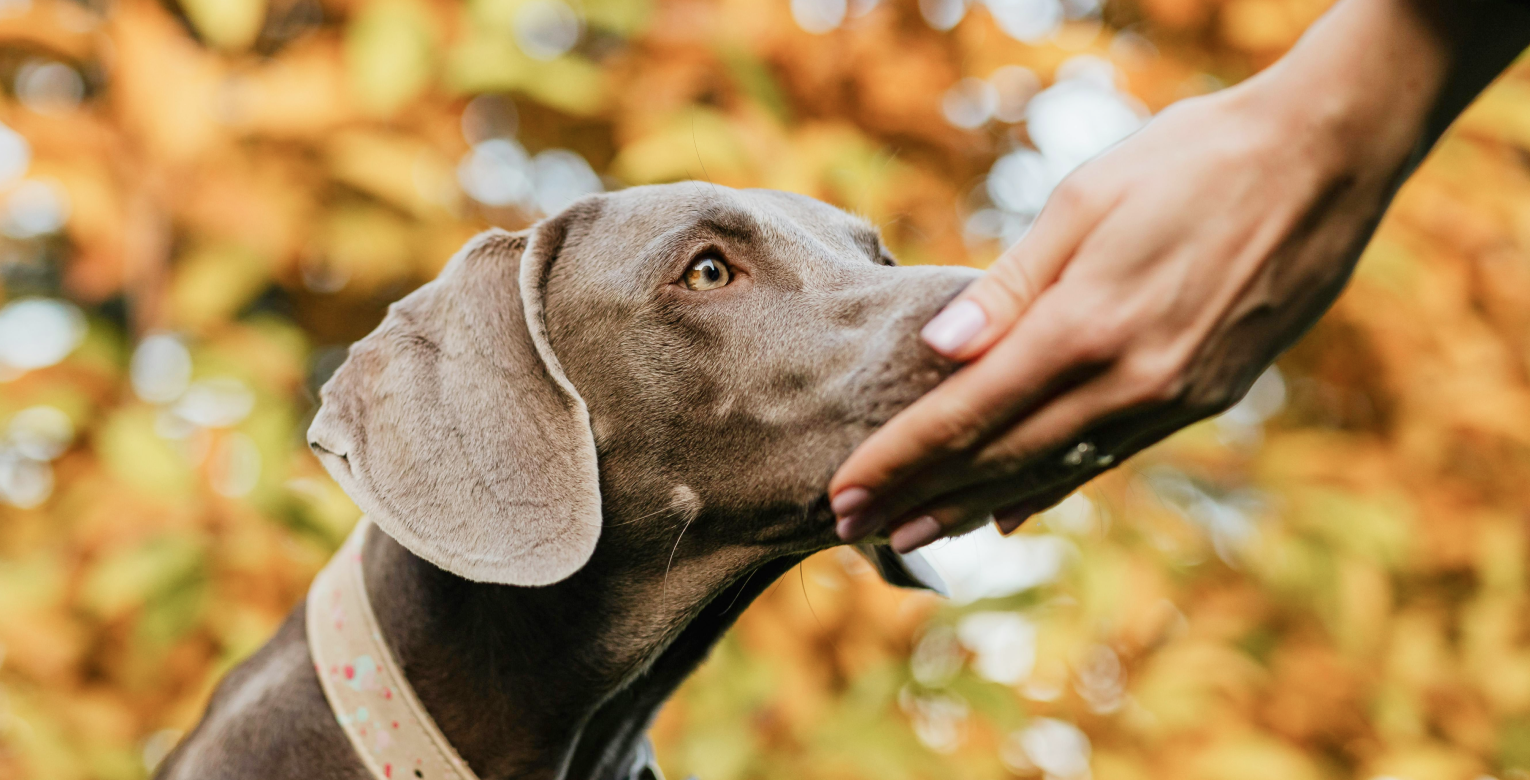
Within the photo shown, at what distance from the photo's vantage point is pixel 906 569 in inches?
93.7

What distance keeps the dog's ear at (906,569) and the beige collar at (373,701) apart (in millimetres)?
979

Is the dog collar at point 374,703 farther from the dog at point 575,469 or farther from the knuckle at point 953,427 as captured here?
the knuckle at point 953,427

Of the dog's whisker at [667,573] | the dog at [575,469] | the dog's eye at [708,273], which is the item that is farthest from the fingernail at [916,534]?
the dog's eye at [708,273]

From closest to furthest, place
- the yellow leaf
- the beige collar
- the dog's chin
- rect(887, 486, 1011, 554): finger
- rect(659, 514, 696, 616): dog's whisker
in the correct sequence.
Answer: rect(887, 486, 1011, 554): finger, the dog's chin, the beige collar, rect(659, 514, 696, 616): dog's whisker, the yellow leaf

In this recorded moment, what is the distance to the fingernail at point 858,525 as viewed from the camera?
158 cm

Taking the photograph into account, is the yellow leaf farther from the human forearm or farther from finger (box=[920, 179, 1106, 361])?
the human forearm

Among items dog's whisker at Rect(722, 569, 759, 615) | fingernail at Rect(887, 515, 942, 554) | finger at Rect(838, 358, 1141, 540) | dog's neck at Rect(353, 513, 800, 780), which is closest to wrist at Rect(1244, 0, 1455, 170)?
finger at Rect(838, 358, 1141, 540)

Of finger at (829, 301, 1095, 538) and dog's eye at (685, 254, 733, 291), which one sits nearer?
finger at (829, 301, 1095, 538)

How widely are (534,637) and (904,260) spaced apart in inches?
70.9

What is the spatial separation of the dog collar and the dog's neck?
0.16 ft

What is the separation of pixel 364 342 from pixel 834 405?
0.95 m

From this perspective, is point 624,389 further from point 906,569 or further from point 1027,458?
point 1027,458

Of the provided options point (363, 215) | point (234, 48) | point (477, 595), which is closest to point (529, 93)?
point (363, 215)

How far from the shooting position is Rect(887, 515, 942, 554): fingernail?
5.11ft
